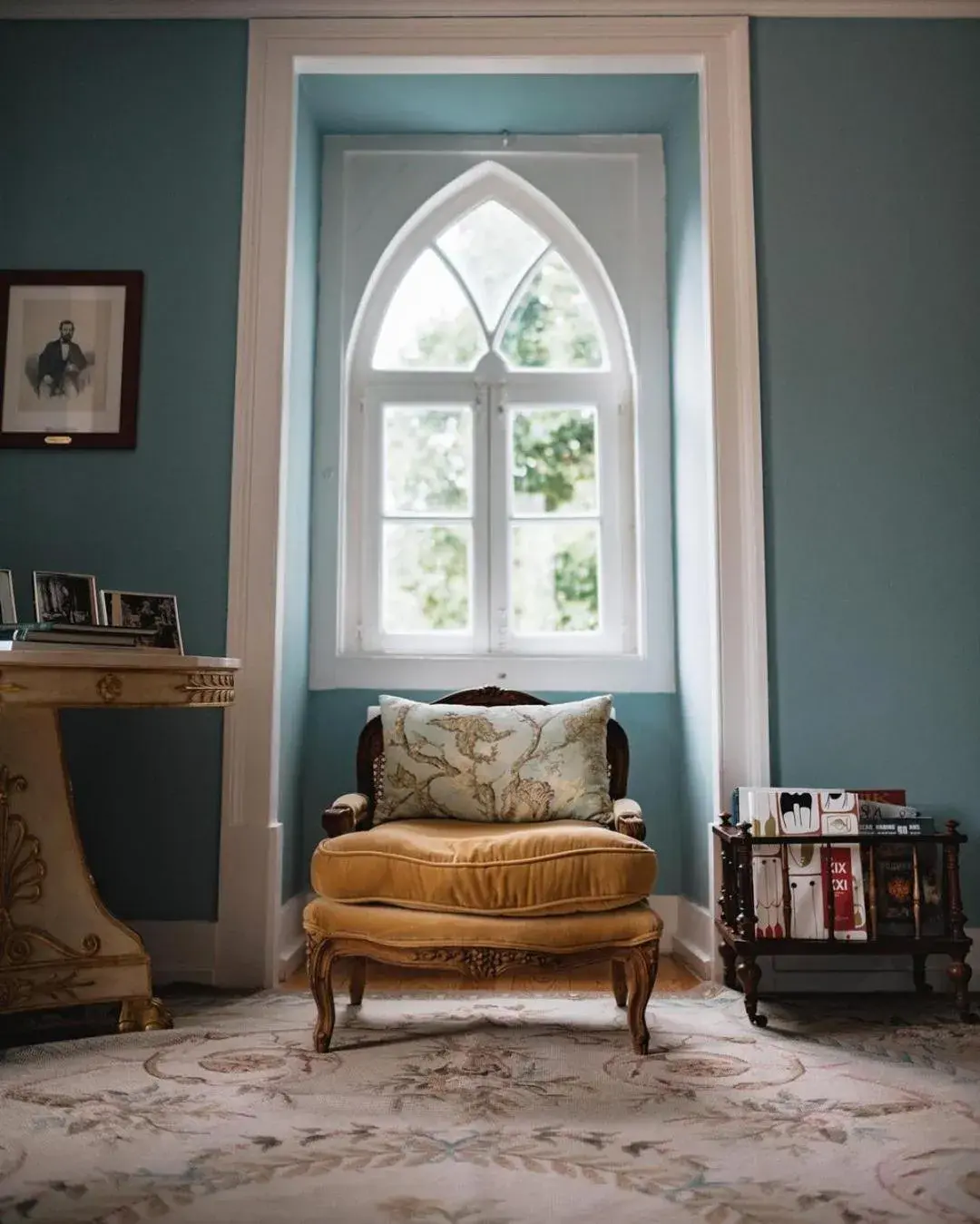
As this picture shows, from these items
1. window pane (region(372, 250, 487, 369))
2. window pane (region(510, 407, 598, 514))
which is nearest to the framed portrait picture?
window pane (region(372, 250, 487, 369))

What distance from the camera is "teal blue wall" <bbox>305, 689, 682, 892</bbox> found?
3.34 m

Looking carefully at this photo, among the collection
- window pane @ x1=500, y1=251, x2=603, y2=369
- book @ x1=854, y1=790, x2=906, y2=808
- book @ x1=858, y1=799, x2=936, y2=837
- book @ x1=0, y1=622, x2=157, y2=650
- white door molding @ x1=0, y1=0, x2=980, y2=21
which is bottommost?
book @ x1=858, y1=799, x2=936, y2=837

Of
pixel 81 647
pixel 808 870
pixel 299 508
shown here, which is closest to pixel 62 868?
pixel 81 647

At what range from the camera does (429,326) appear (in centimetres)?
365

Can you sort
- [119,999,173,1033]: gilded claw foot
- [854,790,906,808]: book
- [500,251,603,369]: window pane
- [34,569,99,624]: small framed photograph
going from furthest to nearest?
[500,251,603,369]: window pane < [854,790,906,808]: book < [34,569,99,624]: small framed photograph < [119,999,173,1033]: gilded claw foot

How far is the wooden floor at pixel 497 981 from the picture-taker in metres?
2.79

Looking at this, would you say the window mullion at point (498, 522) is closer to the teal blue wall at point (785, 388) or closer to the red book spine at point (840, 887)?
the teal blue wall at point (785, 388)

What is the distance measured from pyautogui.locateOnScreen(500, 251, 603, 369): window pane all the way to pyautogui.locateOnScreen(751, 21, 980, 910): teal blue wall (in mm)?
762

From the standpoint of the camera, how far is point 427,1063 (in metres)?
2.10

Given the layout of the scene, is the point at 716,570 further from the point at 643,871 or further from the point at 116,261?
the point at 116,261

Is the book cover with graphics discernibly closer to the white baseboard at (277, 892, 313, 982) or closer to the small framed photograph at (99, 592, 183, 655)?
the white baseboard at (277, 892, 313, 982)

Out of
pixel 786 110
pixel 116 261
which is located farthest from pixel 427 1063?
pixel 786 110

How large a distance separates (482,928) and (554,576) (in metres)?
1.65

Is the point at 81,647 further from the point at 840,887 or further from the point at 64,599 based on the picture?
the point at 840,887
